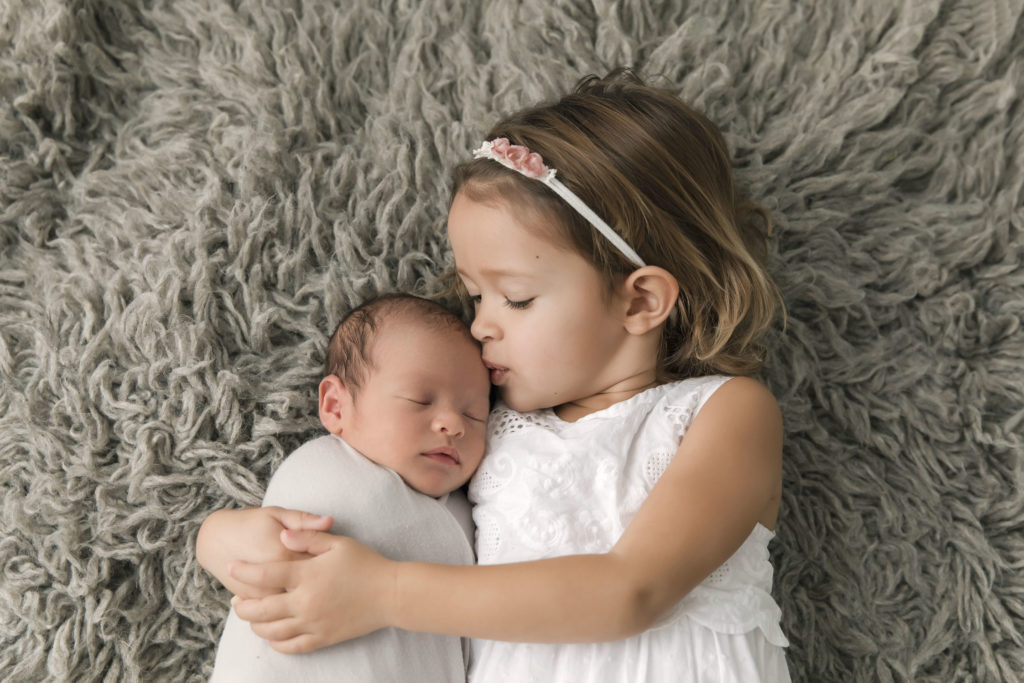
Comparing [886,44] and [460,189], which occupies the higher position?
[886,44]

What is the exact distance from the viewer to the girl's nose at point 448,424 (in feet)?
4.07

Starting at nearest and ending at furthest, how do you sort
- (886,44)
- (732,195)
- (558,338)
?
(558,338)
(732,195)
(886,44)

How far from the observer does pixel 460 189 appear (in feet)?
4.43

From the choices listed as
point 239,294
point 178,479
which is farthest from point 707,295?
point 178,479

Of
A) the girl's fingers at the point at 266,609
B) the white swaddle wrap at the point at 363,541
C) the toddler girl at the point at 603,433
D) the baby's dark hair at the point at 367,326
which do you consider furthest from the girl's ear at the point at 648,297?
the girl's fingers at the point at 266,609

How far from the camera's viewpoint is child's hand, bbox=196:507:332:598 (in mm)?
1138

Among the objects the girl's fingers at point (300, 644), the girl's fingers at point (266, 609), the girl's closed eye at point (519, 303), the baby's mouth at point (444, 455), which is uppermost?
the girl's closed eye at point (519, 303)

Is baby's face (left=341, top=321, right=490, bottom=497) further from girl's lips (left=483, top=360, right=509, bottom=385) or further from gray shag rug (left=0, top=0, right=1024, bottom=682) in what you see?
gray shag rug (left=0, top=0, right=1024, bottom=682)

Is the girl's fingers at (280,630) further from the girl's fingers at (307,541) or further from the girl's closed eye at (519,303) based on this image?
the girl's closed eye at (519,303)

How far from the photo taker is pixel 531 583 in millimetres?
1098

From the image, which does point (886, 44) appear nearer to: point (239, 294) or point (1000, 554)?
point (1000, 554)

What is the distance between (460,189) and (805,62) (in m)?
0.68

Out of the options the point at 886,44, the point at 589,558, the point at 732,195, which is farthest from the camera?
the point at 886,44

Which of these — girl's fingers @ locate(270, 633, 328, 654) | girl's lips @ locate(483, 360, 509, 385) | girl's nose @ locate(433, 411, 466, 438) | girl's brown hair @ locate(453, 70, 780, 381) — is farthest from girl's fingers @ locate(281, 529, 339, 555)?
girl's brown hair @ locate(453, 70, 780, 381)
